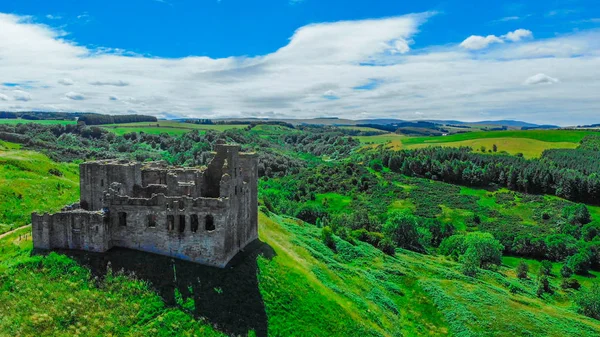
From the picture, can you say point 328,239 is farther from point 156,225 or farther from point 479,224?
point 479,224

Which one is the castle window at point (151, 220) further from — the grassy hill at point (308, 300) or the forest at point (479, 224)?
the forest at point (479, 224)

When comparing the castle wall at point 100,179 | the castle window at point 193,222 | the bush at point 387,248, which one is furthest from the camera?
the bush at point 387,248

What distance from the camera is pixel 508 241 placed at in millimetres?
141375

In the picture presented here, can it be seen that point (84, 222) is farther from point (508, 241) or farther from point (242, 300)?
point (508, 241)

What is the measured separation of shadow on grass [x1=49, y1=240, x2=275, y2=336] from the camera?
39562 mm

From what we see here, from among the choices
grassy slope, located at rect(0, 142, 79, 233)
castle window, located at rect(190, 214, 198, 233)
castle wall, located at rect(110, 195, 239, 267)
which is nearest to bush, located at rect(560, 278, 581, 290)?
castle wall, located at rect(110, 195, 239, 267)

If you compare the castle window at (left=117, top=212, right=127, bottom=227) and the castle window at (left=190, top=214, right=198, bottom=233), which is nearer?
the castle window at (left=190, top=214, right=198, bottom=233)

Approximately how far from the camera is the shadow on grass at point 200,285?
3956 centimetres

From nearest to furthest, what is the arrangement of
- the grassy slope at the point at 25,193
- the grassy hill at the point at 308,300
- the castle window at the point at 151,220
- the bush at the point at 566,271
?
the grassy hill at the point at 308,300 < the castle window at the point at 151,220 < the grassy slope at the point at 25,193 < the bush at the point at 566,271

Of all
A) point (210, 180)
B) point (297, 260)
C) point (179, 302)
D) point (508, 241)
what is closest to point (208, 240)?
point (179, 302)

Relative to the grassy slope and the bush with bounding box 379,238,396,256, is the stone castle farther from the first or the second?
the bush with bounding box 379,238,396,256

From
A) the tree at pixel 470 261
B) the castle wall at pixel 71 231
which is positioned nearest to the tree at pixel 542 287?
the tree at pixel 470 261

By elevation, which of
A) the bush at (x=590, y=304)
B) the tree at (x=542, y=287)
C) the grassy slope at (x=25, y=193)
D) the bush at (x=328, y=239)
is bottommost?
the tree at (x=542, y=287)

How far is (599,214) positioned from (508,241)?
62.0m
